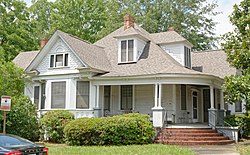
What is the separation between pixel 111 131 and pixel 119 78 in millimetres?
4388

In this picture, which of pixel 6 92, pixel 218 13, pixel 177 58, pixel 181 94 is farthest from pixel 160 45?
pixel 218 13

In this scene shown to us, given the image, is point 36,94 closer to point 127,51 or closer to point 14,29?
point 127,51

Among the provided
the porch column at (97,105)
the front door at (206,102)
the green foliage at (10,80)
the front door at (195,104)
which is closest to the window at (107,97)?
the porch column at (97,105)

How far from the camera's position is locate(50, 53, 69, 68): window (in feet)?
70.2

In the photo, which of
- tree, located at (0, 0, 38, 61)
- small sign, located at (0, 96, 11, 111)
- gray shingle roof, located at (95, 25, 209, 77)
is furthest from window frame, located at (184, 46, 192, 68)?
tree, located at (0, 0, 38, 61)

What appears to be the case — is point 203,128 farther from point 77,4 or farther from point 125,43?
point 77,4

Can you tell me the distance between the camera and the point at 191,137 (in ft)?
56.3

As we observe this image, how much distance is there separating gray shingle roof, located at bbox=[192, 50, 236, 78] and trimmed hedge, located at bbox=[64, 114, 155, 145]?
937cm

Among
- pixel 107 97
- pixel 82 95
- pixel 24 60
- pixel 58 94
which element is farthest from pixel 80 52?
pixel 24 60

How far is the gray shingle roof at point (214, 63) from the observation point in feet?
78.1

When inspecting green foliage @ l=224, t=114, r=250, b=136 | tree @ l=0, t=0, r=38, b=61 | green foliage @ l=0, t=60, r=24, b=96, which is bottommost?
green foliage @ l=224, t=114, r=250, b=136

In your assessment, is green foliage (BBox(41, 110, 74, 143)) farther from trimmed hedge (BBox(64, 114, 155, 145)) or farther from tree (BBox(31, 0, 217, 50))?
tree (BBox(31, 0, 217, 50))

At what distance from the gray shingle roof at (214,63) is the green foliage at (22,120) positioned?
12.8 meters

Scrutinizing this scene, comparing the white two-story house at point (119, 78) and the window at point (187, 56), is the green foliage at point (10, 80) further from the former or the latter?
the window at point (187, 56)
